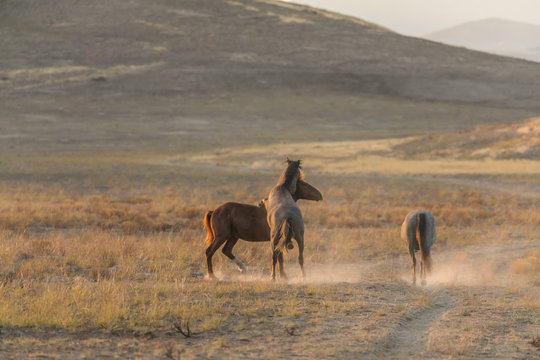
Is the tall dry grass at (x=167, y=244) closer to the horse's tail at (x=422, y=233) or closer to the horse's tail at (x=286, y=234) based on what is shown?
the horse's tail at (x=286, y=234)

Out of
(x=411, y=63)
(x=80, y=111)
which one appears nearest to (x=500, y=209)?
(x=80, y=111)

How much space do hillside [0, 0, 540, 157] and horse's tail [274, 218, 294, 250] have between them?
141 feet

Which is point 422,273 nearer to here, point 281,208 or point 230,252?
point 281,208

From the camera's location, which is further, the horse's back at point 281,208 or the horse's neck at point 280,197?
the horse's neck at point 280,197

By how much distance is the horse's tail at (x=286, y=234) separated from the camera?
419 inches

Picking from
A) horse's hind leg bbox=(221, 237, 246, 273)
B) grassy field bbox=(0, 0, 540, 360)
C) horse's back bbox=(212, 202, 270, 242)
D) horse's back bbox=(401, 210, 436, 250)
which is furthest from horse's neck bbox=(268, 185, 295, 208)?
horse's back bbox=(401, 210, 436, 250)

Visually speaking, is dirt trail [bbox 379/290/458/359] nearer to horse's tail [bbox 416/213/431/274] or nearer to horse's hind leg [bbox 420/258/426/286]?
horse's hind leg [bbox 420/258/426/286]

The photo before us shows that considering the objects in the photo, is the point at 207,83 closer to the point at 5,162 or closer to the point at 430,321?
the point at 5,162

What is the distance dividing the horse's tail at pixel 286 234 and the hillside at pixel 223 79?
4310 cm

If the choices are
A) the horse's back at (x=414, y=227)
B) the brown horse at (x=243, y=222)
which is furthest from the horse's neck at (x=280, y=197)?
the horse's back at (x=414, y=227)

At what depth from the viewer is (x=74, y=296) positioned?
30.1ft

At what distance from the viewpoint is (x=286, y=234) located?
1065 cm

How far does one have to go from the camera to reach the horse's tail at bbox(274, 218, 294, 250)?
34.9 ft

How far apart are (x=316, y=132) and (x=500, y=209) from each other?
135 ft
